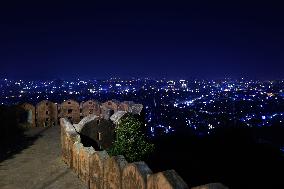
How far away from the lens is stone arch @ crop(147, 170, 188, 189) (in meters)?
5.69

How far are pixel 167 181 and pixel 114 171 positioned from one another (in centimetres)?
252

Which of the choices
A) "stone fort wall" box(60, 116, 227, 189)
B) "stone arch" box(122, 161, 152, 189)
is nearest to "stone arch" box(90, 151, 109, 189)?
"stone fort wall" box(60, 116, 227, 189)

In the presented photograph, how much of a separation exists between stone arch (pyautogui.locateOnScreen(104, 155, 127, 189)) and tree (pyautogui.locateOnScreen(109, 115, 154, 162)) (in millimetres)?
3927

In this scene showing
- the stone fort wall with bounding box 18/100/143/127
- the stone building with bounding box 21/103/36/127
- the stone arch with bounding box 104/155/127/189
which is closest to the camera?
the stone arch with bounding box 104/155/127/189

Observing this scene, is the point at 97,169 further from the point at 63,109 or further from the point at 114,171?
the point at 63,109

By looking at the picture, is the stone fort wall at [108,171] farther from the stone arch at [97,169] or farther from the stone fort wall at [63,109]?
the stone fort wall at [63,109]

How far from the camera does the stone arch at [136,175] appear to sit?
6.67 metres

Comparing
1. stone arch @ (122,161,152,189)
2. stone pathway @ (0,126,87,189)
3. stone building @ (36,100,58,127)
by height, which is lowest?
stone pathway @ (0,126,87,189)

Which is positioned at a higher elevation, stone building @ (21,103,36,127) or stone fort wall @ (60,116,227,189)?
stone building @ (21,103,36,127)

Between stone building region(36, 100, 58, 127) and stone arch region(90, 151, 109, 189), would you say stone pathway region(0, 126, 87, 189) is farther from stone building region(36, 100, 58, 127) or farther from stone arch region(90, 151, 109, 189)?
stone building region(36, 100, 58, 127)

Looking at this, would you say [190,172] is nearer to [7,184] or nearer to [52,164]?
[52,164]

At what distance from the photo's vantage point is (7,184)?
1099 cm

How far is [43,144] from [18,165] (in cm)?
297

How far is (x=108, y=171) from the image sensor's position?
27.9 feet
